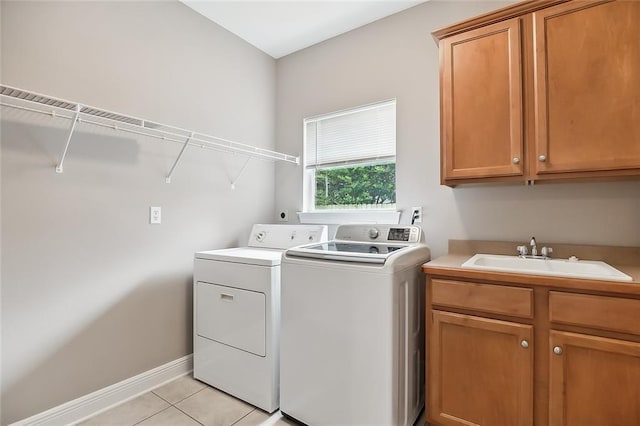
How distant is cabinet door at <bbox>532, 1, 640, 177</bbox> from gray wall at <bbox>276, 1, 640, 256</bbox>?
35 cm

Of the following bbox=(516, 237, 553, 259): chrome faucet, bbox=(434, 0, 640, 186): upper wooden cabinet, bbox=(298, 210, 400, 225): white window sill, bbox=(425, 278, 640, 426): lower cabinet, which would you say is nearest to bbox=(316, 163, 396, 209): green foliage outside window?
bbox=(298, 210, 400, 225): white window sill

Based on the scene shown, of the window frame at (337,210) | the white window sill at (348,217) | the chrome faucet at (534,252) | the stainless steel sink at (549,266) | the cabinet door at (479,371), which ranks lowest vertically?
the cabinet door at (479,371)

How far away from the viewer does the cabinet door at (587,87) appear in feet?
4.55

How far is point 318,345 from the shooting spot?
1.61 m

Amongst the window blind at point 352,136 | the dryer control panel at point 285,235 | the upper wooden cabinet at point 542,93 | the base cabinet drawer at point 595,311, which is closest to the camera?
the base cabinet drawer at point 595,311

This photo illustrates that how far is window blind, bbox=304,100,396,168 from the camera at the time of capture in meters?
2.45

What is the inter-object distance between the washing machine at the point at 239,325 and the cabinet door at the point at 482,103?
1071 mm

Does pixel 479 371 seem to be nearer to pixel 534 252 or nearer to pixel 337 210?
pixel 534 252

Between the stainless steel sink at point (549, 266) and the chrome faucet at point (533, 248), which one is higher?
the chrome faucet at point (533, 248)

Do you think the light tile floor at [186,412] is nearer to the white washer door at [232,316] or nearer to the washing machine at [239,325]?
the washing machine at [239,325]

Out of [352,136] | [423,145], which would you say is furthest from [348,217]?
[423,145]

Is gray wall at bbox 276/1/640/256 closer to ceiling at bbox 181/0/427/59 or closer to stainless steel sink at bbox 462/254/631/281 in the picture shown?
ceiling at bbox 181/0/427/59

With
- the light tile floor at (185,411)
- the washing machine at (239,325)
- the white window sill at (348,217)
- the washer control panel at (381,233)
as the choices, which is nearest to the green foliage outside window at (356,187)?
the white window sill at (348,217)

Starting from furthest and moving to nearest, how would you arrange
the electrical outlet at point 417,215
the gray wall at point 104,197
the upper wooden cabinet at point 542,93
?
the electrical outlet at point 417,215
the gray wall at point 104,197
the upper wooden cabinet at point 542,93
